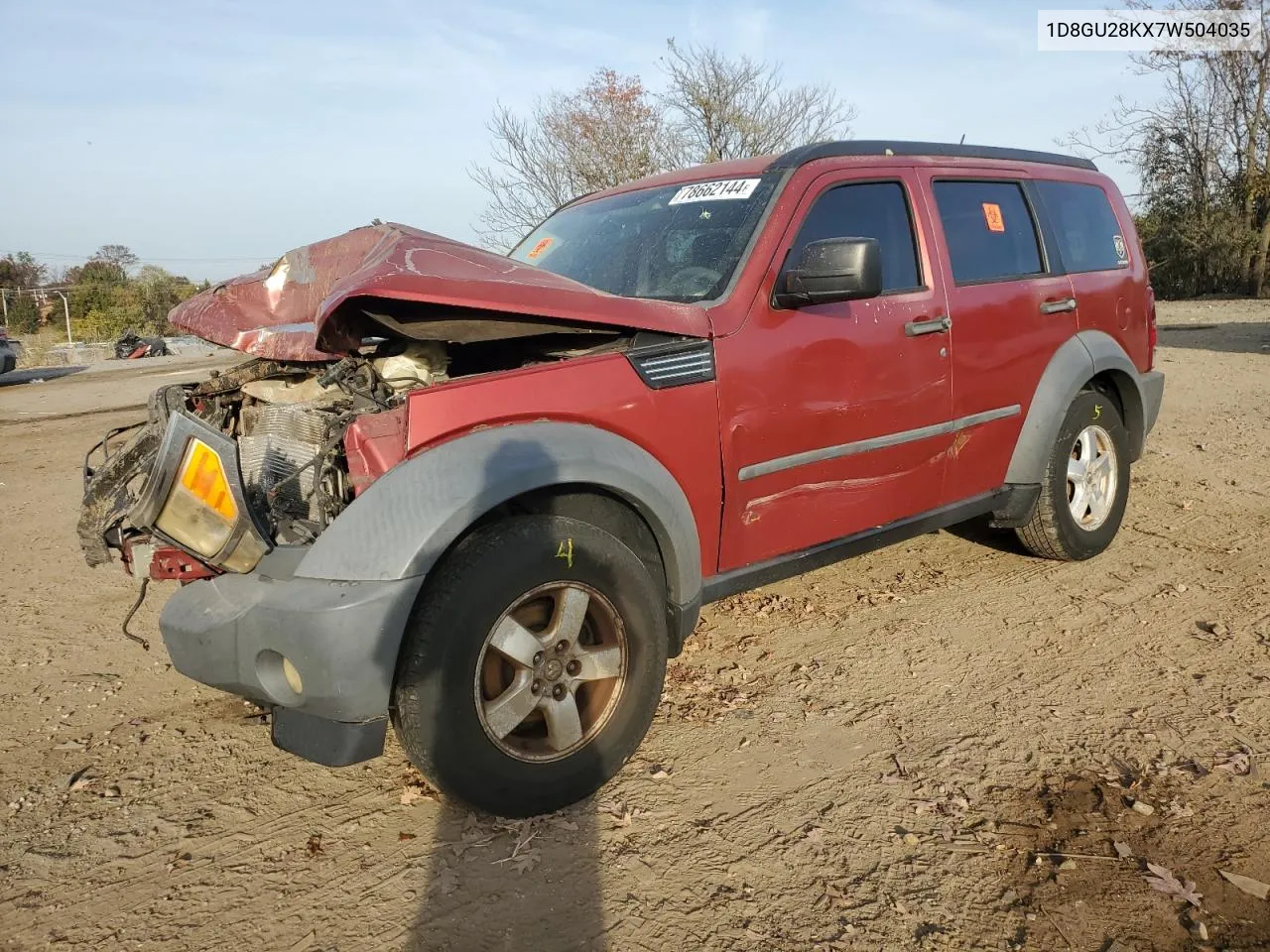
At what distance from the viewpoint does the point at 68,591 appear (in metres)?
4.75

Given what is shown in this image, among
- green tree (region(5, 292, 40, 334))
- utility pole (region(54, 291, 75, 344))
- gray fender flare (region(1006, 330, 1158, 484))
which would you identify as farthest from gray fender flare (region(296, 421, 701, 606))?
green tree (region(5, 292, 40, 334))

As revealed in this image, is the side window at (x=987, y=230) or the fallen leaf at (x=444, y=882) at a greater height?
the side window at (x=987, y=230)

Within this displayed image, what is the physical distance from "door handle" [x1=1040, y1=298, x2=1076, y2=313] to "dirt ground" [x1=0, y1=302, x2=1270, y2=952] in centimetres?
134

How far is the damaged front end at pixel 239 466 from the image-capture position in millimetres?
2426

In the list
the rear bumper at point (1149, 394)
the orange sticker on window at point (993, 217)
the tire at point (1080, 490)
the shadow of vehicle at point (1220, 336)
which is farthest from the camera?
the shadow of vehicle at point (1220, 336)

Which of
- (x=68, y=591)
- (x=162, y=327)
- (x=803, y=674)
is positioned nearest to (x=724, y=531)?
(x=803, y=674)

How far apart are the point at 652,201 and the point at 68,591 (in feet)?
12.2

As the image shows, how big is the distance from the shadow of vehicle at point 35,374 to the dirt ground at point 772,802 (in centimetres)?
1683

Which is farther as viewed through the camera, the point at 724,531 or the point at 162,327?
the point at 162,327

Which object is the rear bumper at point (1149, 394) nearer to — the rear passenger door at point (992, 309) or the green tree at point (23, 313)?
the rear passenger door at point (992, 309)

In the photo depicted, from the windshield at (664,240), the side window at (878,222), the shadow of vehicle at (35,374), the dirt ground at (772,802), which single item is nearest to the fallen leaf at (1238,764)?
the dirt ground at (772,802)

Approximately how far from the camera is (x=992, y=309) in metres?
3.90

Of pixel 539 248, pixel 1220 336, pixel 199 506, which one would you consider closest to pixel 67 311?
pixel 1220 336

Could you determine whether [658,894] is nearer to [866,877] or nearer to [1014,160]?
[866,877]
